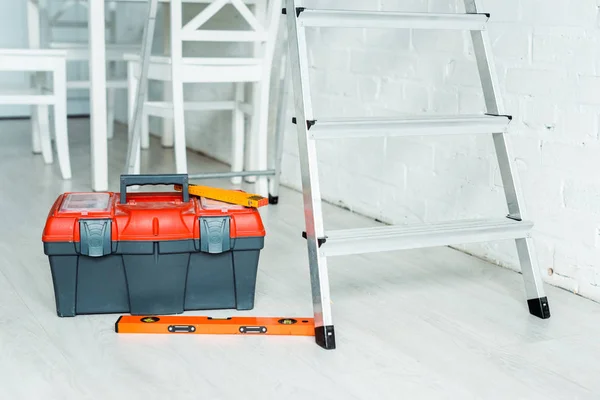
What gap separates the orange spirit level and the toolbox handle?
0.92ft

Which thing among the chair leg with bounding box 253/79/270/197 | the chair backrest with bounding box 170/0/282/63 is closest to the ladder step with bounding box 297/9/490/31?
the chair backrest with bounding box 170/0/282/63

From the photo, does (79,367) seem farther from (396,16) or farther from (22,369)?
(396,16)

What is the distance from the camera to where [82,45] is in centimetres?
400

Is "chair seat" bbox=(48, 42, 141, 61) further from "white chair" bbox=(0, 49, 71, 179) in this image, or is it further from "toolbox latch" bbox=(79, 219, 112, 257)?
"toolbox latch" bbox=(79, 219, 112, 257)

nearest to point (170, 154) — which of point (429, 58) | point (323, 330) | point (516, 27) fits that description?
point (429, 58)

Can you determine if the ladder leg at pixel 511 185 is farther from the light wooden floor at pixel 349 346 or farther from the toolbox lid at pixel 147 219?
the toolbox lid at pixel 147 219

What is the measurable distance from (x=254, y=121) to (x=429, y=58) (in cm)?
77

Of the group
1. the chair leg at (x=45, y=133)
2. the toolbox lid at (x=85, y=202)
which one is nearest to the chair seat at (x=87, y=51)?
the chair leg at (x=45, y=133)

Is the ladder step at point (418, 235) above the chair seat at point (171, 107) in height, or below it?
below

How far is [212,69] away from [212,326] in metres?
1.33

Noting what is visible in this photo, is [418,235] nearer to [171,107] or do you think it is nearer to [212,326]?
[212,326]

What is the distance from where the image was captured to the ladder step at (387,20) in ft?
5.89

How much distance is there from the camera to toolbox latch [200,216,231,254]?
5.99 ft

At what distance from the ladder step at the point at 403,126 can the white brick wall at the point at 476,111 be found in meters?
0.29
